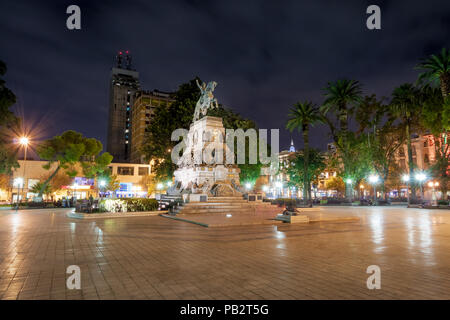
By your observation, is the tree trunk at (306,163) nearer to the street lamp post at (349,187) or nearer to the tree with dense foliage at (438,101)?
the street lamp post at (349,187)

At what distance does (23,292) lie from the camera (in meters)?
4.53

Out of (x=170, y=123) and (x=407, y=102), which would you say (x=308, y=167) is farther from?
(x=170, y=123)

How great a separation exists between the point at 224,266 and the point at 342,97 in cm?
3955

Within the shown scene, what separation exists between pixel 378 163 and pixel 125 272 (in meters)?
43.2

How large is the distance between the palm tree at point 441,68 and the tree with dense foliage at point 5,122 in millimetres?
46757

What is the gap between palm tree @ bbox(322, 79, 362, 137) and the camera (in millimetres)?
39759

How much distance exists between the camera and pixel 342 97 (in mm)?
39938

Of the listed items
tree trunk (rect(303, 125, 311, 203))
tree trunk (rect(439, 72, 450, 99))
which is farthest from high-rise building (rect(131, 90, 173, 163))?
tree trunk (rect(439, 72, 450, 99))

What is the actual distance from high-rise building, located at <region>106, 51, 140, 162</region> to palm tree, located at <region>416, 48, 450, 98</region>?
102 meters

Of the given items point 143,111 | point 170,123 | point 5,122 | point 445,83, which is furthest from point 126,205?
point 143,111
